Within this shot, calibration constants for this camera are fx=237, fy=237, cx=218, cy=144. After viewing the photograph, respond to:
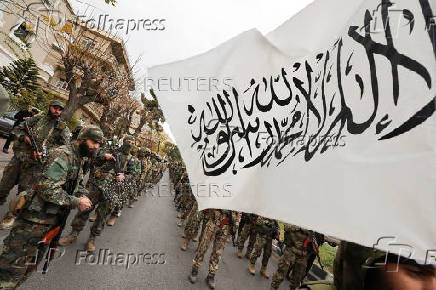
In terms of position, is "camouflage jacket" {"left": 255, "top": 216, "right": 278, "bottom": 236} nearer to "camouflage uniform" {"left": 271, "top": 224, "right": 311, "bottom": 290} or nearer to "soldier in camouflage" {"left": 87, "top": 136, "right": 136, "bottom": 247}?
"camouflage uniform" {"left": 271, "top": 224, "right": 311, "bottom": 290}

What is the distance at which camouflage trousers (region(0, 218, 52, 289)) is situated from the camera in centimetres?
220

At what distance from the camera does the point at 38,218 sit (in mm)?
2334

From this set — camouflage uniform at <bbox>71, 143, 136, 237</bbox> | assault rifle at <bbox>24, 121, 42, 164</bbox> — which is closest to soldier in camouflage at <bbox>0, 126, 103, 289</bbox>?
camouflage uniform at <bbox>71, 143, 136, 237</bbox>

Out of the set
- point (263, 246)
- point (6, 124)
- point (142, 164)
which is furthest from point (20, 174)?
point (6, 124)

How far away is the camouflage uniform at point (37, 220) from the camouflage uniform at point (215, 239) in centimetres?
261

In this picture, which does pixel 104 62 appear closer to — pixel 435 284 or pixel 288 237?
pixel 288 237

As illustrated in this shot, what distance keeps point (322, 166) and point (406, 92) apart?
451mm

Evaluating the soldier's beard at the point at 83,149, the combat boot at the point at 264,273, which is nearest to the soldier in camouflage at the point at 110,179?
the soldier's beard at the point at 83,149

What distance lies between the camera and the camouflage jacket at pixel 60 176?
90.3 inches

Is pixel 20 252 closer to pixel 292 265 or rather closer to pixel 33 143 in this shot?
pixel 33 143

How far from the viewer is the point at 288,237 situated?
4684 millimetres

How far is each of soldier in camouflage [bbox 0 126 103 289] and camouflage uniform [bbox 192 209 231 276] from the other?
255 centimetres

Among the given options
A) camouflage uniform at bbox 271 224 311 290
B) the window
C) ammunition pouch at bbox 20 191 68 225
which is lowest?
camouflage uniform at bbox 271 224 311 290

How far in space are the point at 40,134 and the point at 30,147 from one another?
27cm
